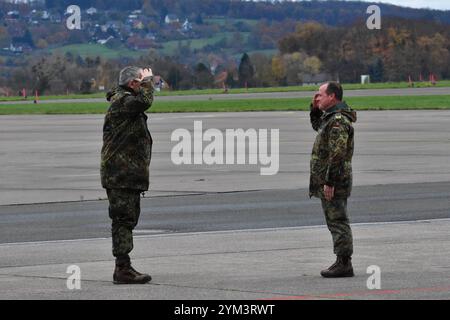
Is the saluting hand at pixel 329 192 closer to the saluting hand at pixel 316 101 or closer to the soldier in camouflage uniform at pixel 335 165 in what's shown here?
the soldier in camouflage uniform at pixel 335 165

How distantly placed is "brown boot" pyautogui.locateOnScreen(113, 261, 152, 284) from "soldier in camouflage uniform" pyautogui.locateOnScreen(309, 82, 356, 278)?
1.65 metres

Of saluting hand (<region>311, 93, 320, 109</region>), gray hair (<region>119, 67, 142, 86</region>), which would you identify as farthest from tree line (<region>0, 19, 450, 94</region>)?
gray hair (<region>119, 67, 142, 86</region>)

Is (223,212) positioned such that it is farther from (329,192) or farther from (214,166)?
(214,166)

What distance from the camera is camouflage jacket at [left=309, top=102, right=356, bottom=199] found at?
38.7ft

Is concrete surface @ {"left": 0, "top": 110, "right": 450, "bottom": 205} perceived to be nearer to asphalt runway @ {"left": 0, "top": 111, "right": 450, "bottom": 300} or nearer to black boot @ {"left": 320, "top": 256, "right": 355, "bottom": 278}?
asphalt runway @ {"left": 0, "top": 111, "right": 450, "bottom": 300}

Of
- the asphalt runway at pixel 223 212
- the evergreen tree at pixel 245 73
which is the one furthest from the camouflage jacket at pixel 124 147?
the evergreen tree at pixel 245 73

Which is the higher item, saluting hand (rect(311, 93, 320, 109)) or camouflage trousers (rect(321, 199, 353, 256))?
saluting hand (rect(311, 93, 320, 109))

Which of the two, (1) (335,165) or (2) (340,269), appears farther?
(1) (335,165)

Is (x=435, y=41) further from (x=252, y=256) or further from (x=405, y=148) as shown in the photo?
(x=252, y=256)

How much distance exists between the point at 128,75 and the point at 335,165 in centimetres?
208

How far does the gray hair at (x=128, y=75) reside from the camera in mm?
11617

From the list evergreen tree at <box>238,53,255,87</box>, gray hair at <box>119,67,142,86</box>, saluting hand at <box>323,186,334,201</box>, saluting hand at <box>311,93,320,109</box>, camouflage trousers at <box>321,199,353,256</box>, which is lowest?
evergreen tree at <box>238,53,255,87</box>

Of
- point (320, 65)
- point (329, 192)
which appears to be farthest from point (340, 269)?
point (320, 65)

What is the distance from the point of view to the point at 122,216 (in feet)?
38.3
